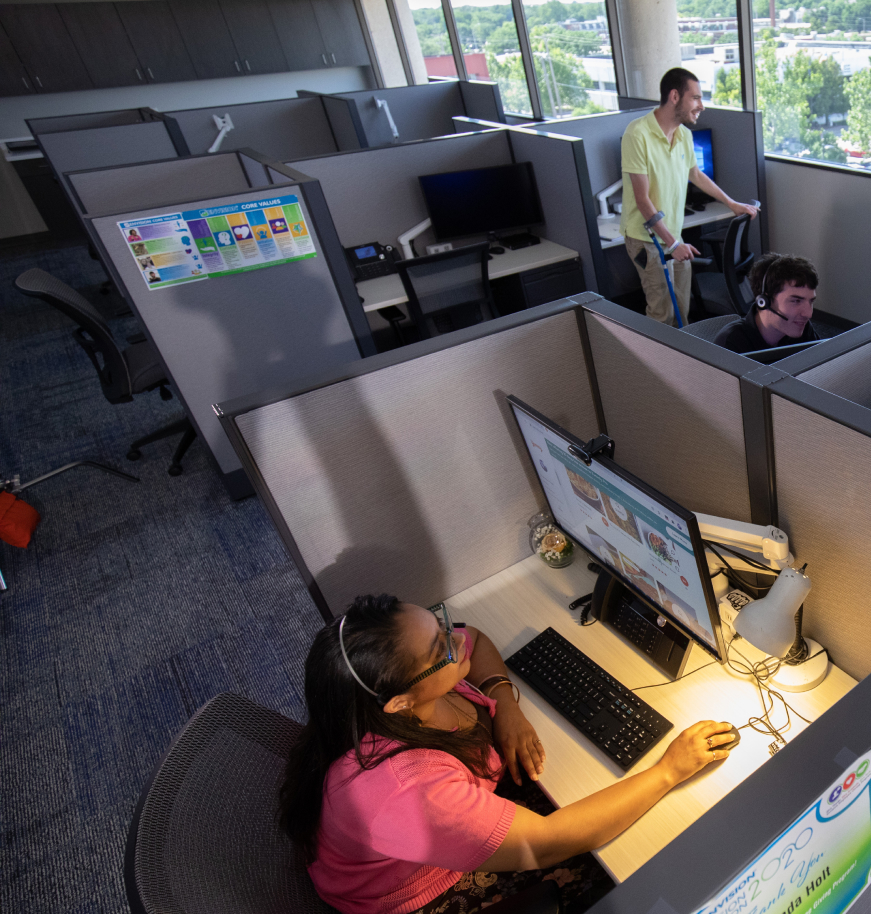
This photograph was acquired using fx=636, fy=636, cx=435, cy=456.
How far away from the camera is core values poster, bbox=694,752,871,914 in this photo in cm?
42

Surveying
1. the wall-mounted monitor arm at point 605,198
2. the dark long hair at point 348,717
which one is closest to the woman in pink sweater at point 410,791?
the dark long hair at point 348,717

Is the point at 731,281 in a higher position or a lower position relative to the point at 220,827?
lower

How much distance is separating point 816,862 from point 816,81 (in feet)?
12.8

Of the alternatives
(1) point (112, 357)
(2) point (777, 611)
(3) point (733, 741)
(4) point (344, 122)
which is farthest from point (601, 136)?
(3) point (733, 741)

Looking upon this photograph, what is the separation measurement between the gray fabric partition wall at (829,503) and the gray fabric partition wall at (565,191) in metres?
Answer: 2.33

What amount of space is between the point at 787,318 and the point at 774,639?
1.11m

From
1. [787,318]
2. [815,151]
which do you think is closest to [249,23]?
[815,151]

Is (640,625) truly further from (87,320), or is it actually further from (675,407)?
(87,320)

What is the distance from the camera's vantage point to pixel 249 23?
7285 millimetres

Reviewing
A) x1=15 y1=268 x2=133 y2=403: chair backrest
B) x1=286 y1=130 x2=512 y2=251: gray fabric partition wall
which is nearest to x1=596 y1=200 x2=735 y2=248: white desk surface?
x1=286 y1=130 x2=512 y2=251: gray fabric partition wall

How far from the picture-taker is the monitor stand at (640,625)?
115 cm

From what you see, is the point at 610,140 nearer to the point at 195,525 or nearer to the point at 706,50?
the point at 706,50

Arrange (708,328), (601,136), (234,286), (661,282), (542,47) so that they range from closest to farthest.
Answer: (708,328) < (234,286) < (661,282) < (601,136) < (542,47)

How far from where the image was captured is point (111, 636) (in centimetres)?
236
